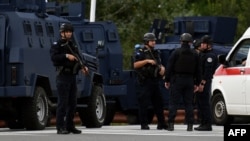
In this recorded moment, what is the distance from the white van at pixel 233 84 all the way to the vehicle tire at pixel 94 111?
8.15 ft

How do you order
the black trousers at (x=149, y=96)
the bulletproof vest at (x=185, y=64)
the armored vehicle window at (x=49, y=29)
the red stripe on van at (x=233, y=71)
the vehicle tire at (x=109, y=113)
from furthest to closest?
the vehicle tire at (x=109, y=113)
the armored vehicle window at (x=49, y=29)
the red stripe on van at (x=233, y=71)
the black trousers at (x=149, y=96)
the bulletproof vest at (x=185, y=64)

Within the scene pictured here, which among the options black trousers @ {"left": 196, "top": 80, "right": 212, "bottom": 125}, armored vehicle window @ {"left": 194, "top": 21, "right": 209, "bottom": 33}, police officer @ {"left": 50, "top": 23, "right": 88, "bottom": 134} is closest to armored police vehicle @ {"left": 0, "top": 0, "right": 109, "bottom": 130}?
police officer @ {"left": 50, "top": 23, "right": 88, "bottom": 134}

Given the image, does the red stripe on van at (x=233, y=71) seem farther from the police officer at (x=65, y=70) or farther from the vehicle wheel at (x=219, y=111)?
the police officer at (x=65, y=70)

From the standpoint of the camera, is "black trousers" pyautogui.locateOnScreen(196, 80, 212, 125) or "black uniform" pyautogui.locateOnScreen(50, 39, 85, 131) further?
"black trousers" pyautogui.locateOnScreen(196, 80, 212, 125)

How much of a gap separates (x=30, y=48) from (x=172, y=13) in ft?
78.0

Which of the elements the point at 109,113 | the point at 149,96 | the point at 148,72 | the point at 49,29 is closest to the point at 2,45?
the point at 49,29

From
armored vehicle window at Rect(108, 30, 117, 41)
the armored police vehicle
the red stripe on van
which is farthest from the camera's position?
armored vehicle window at Rect(108, 30, 117, 41)

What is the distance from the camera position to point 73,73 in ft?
65.1

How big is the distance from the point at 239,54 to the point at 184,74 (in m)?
2.72

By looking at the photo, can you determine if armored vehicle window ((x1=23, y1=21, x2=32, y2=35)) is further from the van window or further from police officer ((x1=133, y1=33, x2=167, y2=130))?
the van window

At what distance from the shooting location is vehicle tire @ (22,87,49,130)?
75.2ft

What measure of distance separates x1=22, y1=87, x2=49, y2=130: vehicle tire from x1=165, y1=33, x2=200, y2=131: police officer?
2895 mm

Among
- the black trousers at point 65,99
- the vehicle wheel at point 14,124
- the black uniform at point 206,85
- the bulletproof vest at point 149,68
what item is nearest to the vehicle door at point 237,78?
the black uniform at point 206,85

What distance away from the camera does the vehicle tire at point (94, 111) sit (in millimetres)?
25234
